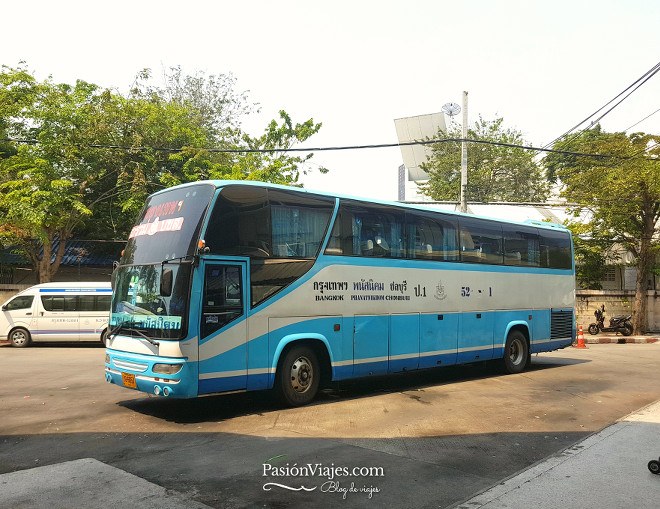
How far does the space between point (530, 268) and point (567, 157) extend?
37.2 metres

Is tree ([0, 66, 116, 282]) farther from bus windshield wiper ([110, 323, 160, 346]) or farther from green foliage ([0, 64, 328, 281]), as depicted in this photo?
bus windshield wiper ([110, 323, 160, 346])

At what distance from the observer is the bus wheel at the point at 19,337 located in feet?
64.3

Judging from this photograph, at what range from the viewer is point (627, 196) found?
81.3 feet

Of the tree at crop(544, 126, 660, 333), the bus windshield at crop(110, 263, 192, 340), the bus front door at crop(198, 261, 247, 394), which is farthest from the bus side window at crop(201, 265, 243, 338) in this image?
the tree at crop(544, 126, 660, 333)

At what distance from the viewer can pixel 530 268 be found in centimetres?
1408

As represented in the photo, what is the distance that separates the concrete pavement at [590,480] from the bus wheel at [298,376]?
13.6 feet

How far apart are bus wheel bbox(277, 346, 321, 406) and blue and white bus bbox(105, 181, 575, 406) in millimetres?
22

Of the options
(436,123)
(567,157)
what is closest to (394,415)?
(567,157)

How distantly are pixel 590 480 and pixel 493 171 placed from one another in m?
38.9

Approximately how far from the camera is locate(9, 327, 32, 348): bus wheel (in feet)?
64.3

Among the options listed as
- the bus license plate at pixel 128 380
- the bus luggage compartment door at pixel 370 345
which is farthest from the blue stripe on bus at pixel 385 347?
the bus license plate at pixel 128 380

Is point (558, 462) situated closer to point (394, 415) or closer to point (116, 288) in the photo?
point (394, 415)

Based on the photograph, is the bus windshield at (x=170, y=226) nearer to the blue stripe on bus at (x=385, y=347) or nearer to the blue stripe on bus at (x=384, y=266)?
the blue stripe on bus at (x=384, y=266)

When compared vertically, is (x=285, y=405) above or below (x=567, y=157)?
below
